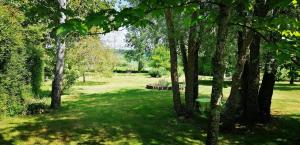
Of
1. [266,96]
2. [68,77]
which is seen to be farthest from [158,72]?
[266,96]

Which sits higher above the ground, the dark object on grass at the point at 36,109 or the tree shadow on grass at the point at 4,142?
the dark object on grass at the point at 36,109

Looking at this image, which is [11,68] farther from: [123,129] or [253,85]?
[253,85]

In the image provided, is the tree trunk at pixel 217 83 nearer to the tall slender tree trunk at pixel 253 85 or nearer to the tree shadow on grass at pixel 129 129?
the tree shadow on grass at pixel 129 129

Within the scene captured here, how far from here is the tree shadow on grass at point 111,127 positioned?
13562 millimetres

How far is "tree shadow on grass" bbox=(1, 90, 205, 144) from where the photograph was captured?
13562 millimetres

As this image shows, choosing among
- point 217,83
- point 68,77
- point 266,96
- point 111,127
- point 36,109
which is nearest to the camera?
point 217,83

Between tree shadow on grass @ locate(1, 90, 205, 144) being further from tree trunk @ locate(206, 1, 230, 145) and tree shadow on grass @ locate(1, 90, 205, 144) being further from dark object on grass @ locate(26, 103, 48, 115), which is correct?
tree trunk @ locate(206, 1, 230, 145)

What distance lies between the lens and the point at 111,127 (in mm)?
15250

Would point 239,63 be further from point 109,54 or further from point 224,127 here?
point 109,54

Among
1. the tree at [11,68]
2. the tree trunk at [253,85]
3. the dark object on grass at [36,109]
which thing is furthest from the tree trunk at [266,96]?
the tree at [11,68]

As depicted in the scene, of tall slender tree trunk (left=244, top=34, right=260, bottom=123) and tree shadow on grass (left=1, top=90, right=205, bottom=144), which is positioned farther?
tall slender tree trunk (left=244, top=34, right=260, bottom=123)

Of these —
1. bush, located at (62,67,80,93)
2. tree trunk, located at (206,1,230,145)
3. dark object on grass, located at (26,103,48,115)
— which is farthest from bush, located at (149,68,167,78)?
tree trunk, located at (206,1,230,145)

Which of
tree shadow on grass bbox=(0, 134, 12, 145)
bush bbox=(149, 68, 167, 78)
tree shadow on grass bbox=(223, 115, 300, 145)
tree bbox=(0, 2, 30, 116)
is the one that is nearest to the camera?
tree shadow on grass bbox=(0, 134, 12, 145)

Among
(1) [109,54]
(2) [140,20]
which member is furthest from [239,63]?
(1) [109,54]
